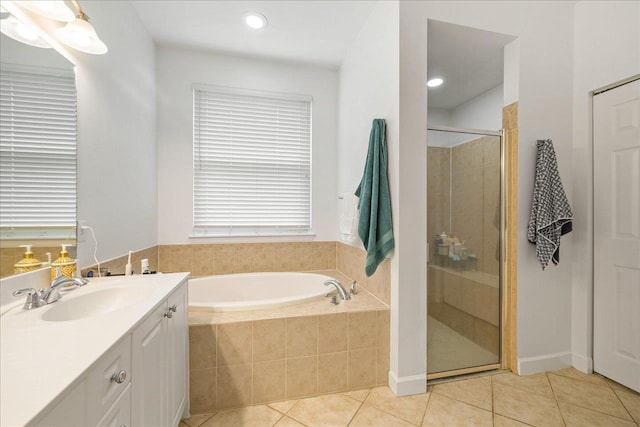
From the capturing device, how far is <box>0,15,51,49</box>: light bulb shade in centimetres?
108

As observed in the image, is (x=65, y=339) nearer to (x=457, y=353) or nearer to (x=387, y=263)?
(x=387, y=263)

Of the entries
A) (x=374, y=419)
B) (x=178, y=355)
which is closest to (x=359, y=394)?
(x=374, y=419)

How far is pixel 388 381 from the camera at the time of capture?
183 centimetres

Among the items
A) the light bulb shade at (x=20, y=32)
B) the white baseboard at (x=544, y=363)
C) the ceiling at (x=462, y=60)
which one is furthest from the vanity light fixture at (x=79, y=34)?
the white baseboard at (x=544, y=363)

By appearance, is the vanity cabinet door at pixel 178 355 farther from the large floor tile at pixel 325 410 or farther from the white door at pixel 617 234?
the white door at pixel 617 234

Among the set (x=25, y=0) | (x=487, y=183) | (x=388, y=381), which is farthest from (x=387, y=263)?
(x=25, y=0)

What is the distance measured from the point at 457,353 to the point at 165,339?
1.89 metres

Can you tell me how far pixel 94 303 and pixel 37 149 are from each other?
0.71 metres

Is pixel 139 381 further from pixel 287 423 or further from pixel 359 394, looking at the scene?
pixel 359 394

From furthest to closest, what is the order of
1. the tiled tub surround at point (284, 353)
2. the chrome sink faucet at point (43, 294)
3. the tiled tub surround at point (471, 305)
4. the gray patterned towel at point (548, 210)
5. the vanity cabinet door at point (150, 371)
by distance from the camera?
1. the tiled tub surround at point (471, 305)
2. the gray patterned towel at point (548, 210)
3. the tiled tub surround at point (284, 353)
4. the chrome sink faucet at point (43, 294)
5. the vanity cabinet door at point (150, 371)

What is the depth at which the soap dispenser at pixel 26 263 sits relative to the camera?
1126 mm

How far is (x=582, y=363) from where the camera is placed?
1987mm

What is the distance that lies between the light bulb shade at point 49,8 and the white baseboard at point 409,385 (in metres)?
2.56

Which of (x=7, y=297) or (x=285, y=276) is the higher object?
(x=7, y=297)
